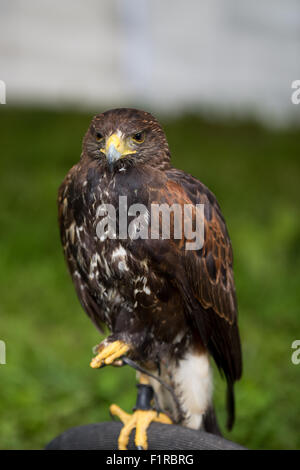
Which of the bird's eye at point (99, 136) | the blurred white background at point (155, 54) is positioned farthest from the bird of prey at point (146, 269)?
the blurred white background at point (155, 54)

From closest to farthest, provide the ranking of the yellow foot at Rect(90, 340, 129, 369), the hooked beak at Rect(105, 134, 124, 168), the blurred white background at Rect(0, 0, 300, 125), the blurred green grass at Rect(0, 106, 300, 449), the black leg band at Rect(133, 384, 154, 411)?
the hooked beak at Rect(105, 134, 124, 168) < the yellow foot at Rect(90, 340, 129, 369) < the black leg band at Rect(133, 384, 154, 411) < the blurred green grass at Rect(0, 106, 300, 449) < the blurred white background at Rect(0, 0, 300, 125)

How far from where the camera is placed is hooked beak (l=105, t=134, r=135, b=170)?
6.09ft

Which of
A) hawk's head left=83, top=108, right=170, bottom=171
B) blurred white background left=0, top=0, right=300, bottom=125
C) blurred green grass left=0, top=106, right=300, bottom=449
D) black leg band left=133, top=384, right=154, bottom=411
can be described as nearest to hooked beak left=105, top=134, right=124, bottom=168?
hawk's head left=83, top=108, right=170, bottom=171

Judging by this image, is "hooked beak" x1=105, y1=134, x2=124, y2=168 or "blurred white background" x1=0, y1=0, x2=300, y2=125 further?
"blurred white background" x1=0, y1=0, x2=300, y2=125

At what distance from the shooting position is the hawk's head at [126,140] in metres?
1.89

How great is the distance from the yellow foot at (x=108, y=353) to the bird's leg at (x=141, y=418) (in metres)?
0.31

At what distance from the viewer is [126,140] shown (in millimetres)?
1911

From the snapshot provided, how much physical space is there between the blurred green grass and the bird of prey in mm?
1213

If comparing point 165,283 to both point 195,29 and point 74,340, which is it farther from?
point 195,29

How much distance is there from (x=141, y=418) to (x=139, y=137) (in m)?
1.07

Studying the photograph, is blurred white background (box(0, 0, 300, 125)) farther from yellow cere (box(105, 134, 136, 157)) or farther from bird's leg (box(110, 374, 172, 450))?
yellow cere (box(105, 134, 136, 157))

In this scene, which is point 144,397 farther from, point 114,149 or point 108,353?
point 114,149

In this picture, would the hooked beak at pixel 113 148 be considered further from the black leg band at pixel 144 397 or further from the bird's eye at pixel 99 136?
the black leg band at pixel 144 397
